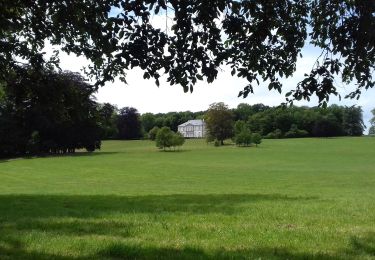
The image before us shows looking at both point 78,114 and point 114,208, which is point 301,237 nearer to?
point 78,114

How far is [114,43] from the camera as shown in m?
7.16

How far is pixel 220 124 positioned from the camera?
12462 centimetres

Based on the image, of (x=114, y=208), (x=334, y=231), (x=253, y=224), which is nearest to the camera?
(x=334, y=231)

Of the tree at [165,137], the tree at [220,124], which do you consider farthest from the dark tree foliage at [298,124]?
the tree at [165,137]

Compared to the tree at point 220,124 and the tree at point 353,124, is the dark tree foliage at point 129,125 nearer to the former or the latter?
the tree at point 220,124

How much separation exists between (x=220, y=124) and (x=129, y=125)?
41.2m

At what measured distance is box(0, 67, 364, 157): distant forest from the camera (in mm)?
9867

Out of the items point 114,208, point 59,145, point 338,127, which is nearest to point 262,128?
point 338,127

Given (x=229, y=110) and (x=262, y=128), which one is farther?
(x=262, y=128)

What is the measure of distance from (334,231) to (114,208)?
6.73 metres

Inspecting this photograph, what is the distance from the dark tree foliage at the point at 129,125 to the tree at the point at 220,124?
34.4m

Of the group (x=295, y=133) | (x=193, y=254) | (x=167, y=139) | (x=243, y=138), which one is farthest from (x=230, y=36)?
(x=295, y=133)

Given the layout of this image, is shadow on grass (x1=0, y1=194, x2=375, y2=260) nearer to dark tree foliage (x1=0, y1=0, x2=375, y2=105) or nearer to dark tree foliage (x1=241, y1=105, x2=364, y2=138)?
dark tree foliage (x1=0, y1=0, x2=375, y2=105)

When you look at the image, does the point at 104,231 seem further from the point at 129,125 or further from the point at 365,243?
the point at 129,125
